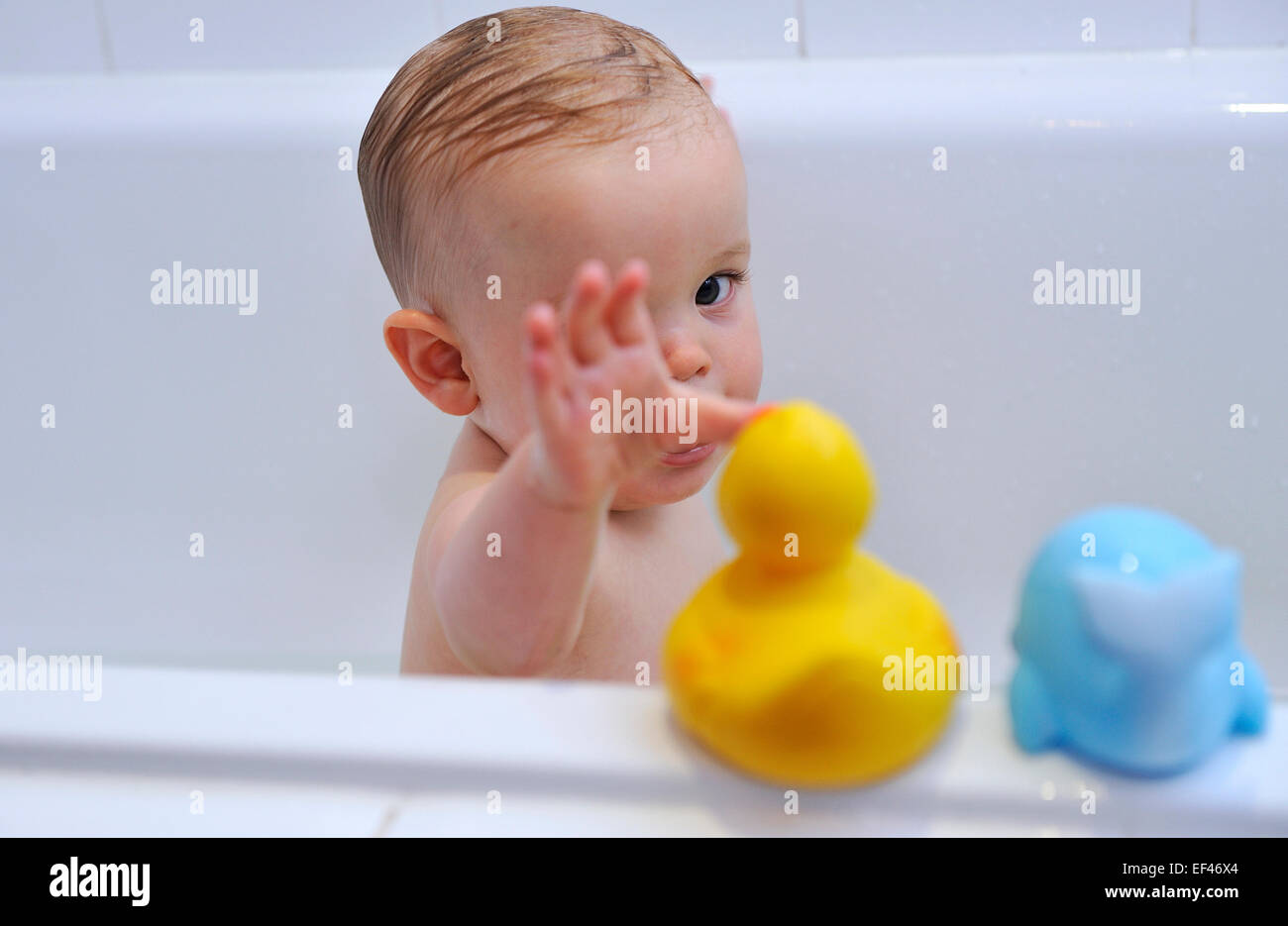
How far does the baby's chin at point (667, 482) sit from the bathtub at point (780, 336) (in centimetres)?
34

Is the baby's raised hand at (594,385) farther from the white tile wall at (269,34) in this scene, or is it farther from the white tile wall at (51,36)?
the white tile wall at (51,36)

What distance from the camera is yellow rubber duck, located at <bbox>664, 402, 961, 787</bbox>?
452 mm

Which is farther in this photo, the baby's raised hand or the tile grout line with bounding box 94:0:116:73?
the tile grout line with bounding box 94:0:116:73

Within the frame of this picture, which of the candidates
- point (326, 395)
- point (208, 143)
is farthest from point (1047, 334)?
point (208, 143)

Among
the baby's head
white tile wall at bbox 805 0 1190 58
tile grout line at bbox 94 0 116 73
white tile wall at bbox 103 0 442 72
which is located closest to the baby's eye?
the baby's head

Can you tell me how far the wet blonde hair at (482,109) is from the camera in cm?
75

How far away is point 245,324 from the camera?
4.22 ft

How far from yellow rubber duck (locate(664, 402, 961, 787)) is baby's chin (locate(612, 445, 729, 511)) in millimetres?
326

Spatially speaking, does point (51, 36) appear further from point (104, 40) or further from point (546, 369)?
point (546, 369)

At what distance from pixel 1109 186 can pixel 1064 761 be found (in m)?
0.82

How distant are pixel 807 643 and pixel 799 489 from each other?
0.06 meters

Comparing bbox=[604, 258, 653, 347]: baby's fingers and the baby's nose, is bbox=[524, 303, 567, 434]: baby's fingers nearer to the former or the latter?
bbox=[604, 258, 653, 347]: baby's fingers

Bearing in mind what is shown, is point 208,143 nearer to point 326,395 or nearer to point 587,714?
point 326,395
